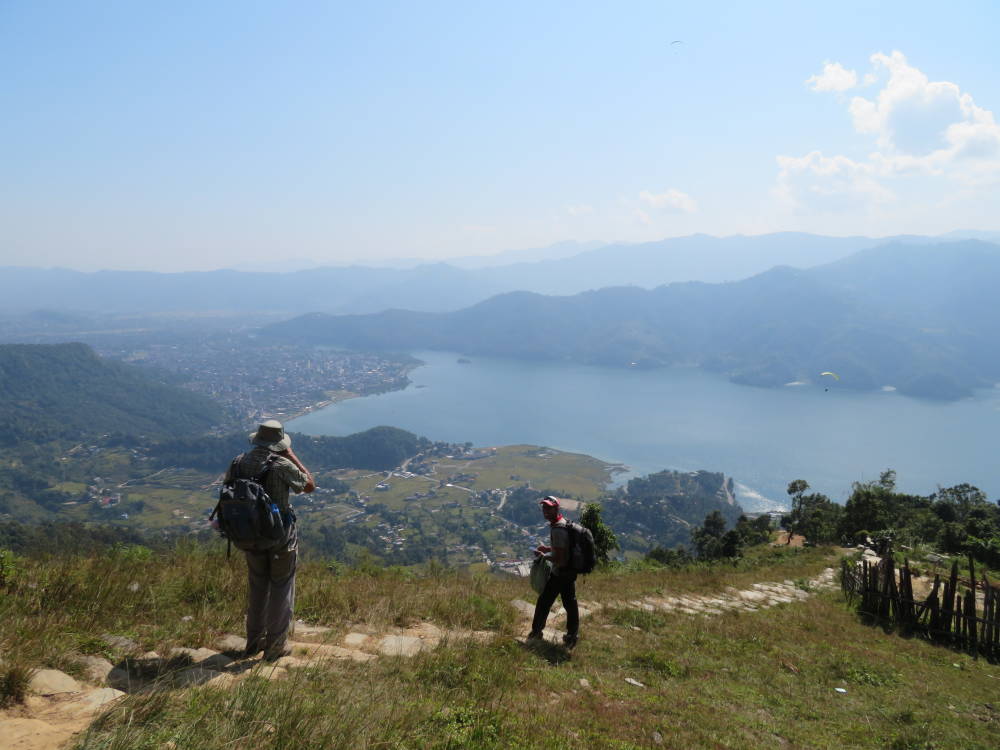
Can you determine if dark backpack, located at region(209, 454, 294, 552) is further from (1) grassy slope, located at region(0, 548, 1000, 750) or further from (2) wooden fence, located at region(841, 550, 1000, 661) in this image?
(2) wooden fence, located at region(841, 550, 1000, 661)

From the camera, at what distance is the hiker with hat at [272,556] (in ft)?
12.0

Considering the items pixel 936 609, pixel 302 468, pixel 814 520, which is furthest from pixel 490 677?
pixel 814 520

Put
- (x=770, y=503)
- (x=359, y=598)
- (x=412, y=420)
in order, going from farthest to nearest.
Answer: (x=412, y=420) < (x=770, y=503) < (x=359, y=598)

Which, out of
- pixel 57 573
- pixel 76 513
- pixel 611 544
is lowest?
pixel 76 513

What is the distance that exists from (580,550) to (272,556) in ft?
9.07

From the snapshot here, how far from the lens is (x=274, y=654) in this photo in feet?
12.3

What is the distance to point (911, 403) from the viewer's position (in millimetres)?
120125

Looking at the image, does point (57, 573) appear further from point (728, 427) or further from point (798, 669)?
point (728, 427)

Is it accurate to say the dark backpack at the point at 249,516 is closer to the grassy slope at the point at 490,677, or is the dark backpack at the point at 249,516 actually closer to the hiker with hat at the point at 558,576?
the grassy slope at the point at 490,677

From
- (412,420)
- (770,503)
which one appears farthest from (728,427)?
(412,420)

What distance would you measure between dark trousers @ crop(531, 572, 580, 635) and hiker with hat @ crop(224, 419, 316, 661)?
97.9 inches

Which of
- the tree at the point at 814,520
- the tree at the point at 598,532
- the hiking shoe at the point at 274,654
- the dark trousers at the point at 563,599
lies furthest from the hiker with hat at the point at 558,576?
the tree at the point at 814,520

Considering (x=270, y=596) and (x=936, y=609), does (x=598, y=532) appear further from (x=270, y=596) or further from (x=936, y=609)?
(x=270, y=596)

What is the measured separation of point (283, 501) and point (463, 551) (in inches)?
1975
